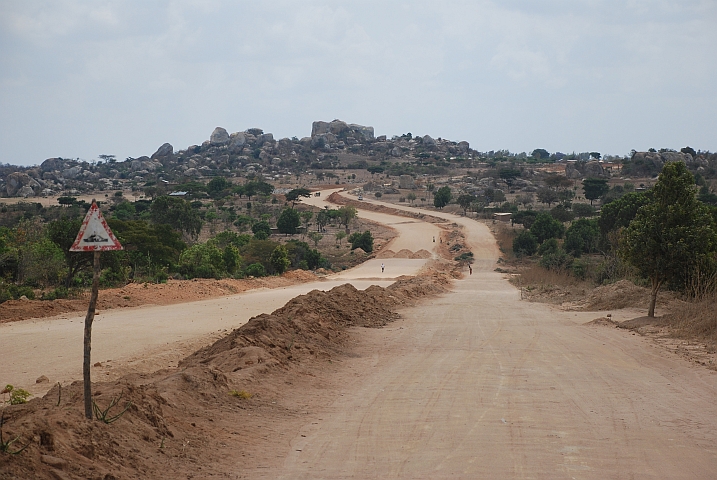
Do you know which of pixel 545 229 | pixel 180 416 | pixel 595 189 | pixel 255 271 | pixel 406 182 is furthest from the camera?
pixel 406 182

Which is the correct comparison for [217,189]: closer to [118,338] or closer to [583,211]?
[583,211]

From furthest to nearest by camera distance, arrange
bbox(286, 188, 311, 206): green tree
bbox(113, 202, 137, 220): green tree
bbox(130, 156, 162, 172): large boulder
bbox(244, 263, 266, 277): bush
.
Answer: bbox(130, 156, 162, 172): large boulder → bbox(286, 188, 311, 206): green tree → bbox(113, 202, 137, 220): green tree → bbox(244, 263, 266, 277): bush

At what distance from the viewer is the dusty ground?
23.0ft

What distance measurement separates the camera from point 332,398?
10695 mm

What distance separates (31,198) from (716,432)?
118 m

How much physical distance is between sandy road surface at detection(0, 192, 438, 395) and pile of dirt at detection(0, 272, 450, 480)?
1707mm

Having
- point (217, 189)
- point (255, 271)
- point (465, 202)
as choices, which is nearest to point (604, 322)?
point (255, 271)

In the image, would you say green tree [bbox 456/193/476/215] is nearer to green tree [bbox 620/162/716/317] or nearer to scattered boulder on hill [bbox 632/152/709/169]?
scattered boulder on hill [bbox 632/152/709/169]

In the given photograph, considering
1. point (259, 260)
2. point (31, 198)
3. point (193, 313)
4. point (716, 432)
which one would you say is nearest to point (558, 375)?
point (716, 432)

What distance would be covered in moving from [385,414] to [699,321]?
1067cm

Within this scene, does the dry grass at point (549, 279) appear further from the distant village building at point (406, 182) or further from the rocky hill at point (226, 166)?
the rocky hill at point (226, 166)

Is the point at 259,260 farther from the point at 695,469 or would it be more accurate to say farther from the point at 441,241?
the point at 695,469

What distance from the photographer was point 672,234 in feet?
63.8

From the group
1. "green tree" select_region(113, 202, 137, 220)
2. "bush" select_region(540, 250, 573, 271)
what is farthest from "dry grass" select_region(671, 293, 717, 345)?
"green tree" select_region(113, 202, 137, 220)
